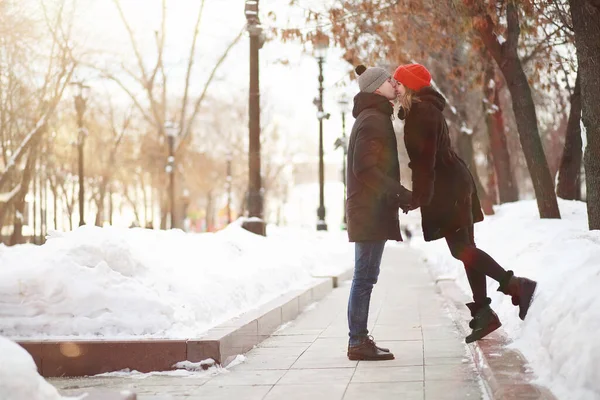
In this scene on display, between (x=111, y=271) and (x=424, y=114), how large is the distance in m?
2.92

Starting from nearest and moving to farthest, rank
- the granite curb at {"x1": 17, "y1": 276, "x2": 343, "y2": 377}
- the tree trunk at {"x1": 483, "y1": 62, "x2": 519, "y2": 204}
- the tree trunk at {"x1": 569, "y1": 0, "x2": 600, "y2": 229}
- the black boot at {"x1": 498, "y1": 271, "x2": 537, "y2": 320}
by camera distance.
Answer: the black boot at {"x1": 498, "y1": 271, "x2": 537, "y2": 320} < the granite curb at {"x1": 17, "y1": 276, "x2": 343, "y2": 377} < the tree trunk at {"x1": 569, "y1": 0, "x2": 600, "y2": 229} < the tree trunk at {"x1": 483, "y1": 62, "x2": 519, "y2": 204}

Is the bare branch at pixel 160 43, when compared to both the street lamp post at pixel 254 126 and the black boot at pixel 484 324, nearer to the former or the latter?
the street lamp post at pixel 254 126

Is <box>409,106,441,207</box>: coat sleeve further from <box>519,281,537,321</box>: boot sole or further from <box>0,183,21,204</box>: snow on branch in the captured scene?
<box>0,183,21,204</box>: snow on branch

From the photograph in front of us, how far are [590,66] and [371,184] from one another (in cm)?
374

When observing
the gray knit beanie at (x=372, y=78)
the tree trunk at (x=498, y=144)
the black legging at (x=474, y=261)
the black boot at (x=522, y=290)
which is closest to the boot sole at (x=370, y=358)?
the black legging at (x=474, y=261)

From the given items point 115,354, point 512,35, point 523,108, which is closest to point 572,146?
point 523,108

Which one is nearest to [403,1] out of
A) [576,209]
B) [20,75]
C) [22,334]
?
[576,209]

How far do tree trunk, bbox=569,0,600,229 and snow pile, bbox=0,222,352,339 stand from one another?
389 cm

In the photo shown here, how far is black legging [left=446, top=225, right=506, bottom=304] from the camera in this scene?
6.81 m

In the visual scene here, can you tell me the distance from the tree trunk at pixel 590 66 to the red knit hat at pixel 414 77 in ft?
10.3

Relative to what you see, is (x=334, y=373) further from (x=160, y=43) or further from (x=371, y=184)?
(x=160, y=43)

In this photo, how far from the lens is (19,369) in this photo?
13.8 ft

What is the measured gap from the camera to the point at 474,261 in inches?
270

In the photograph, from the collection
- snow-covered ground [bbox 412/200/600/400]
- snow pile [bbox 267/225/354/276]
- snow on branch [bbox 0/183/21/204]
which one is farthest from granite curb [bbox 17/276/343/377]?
snow on branch [bbox 0/183/21/204]
